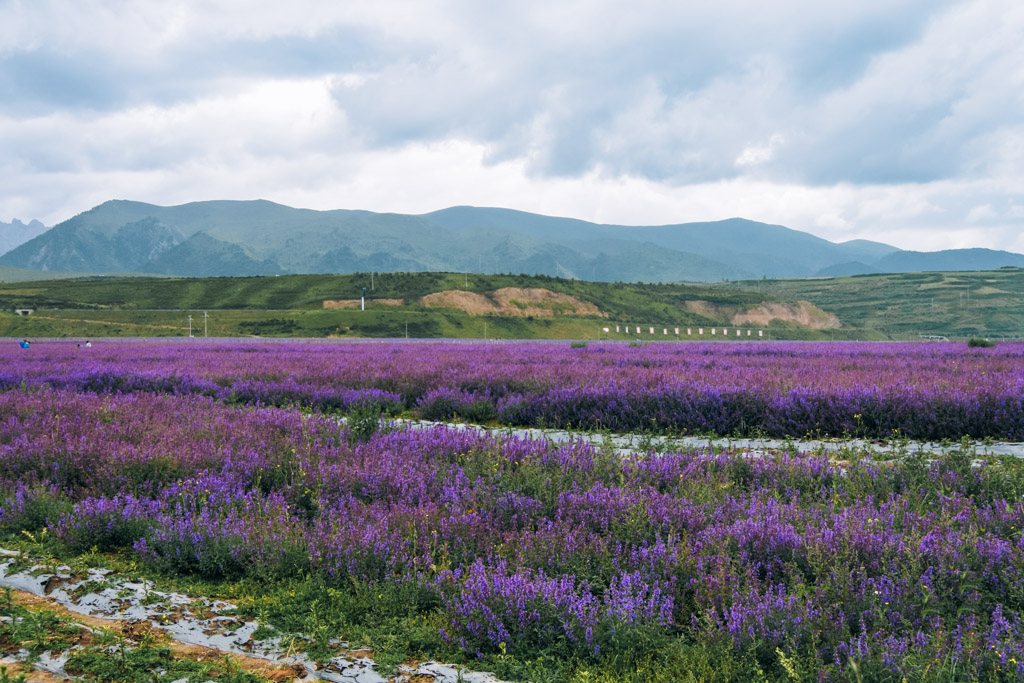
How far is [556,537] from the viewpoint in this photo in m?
4.24

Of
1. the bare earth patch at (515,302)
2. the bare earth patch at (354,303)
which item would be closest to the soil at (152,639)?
the bare earth patch at (515,302)

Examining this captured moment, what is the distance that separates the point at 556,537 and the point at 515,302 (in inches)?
2981

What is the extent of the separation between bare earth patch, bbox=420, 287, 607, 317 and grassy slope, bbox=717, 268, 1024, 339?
4258cm

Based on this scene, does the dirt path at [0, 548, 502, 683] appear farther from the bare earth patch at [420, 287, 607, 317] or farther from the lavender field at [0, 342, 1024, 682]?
the bare earth patch at [420, 287, 607, 317]

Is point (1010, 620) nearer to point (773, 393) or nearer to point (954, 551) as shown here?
point (954, 551)

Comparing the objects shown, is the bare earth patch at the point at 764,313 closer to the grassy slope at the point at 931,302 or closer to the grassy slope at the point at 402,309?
the grassy slope at the point at 402,309

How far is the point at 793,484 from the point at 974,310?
134 metres

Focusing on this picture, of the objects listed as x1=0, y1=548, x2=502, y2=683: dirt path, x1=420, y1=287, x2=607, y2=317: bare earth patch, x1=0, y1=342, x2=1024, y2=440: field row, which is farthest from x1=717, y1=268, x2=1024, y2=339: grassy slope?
x1=0, y1=548, x2=502, y2=683: dirt path

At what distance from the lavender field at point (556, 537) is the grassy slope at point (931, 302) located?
310 feet

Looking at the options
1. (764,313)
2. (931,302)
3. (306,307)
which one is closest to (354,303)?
(306,307)

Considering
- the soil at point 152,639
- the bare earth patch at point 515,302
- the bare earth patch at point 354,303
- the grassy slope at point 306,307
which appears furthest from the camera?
the bare earth patch at point 354,303

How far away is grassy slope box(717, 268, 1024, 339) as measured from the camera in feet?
360

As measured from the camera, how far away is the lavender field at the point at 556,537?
328 centimetres

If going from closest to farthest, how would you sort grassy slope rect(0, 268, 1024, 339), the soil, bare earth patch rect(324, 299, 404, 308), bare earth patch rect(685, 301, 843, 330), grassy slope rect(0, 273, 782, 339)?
the soil → grassy slope rect(0, 273, 782, 339) → grassy slope rect(0, 268, 1024, 339) → bare earth patch rect(324, 299, 404, 308) → bare earth patch rect(685, 301, 843, 330)
